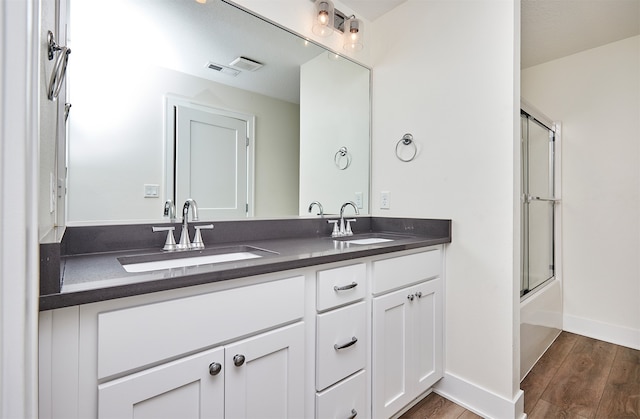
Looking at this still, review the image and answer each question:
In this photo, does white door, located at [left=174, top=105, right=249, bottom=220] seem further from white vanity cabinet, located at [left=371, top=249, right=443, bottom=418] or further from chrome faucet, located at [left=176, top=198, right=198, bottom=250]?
white vanity cabinet, located at [left=371, top=249, right=443, bottom=418]

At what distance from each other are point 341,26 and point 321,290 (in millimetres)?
1678

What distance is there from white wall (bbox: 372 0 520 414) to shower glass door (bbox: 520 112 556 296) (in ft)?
1.61

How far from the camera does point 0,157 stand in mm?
463

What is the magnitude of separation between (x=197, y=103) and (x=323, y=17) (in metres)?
0.91

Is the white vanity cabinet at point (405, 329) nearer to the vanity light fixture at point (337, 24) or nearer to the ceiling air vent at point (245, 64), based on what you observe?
the ceiling air vent at point (245, 64)

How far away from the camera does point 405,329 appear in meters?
1.42

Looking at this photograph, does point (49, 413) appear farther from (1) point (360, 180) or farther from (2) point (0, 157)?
(1) point (360, 180)

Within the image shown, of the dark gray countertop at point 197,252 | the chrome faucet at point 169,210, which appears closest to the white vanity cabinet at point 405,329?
the dark gray countertop at point 197,252

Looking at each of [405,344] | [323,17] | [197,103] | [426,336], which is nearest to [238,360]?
[405,344]

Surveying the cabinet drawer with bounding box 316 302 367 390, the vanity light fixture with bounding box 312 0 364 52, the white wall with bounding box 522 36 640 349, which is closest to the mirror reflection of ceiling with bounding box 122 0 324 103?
the vanity light fixture with bounding box 312 0 364 52

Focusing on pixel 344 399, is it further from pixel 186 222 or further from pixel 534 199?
pixel 534 199

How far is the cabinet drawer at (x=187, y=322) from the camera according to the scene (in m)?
0.69

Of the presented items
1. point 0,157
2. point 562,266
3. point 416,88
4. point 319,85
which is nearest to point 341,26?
point 319,85

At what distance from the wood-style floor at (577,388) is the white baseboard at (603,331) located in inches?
3.4
